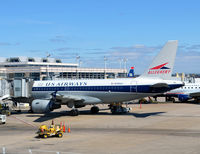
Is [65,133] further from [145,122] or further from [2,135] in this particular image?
[145,122]

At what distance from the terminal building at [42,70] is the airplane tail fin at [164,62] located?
72.0 m

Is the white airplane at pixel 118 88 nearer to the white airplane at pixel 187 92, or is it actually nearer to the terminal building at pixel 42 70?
the white airplane at pixel 187 92

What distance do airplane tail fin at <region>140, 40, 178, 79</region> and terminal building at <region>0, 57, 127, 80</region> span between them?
72.0m

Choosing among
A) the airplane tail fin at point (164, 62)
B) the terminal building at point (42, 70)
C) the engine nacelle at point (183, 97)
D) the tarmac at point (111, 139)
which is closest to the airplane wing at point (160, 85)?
the airplane tail fin at point (164, 62)

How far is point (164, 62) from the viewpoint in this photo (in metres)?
38.7

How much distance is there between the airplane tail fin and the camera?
37.9m

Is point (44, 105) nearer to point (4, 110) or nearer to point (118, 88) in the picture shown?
point (4, 110)

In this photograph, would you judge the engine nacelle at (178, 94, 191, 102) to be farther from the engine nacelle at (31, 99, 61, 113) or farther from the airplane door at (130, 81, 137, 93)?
the engine nacelle at (31, 99, 61, 113)

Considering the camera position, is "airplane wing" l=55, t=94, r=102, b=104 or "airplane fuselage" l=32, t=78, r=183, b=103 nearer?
"airplane fuselage" l=32, t=78, r=183, b=103

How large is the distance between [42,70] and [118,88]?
3219 inches

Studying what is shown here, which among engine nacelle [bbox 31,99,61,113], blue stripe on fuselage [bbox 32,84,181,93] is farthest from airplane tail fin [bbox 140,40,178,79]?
engine nacelle [bbox 31,99,61,113]

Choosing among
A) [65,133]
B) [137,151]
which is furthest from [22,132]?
[137,151]

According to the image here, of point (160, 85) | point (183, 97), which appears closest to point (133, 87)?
point (160, 85)

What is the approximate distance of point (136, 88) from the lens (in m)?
39.7
